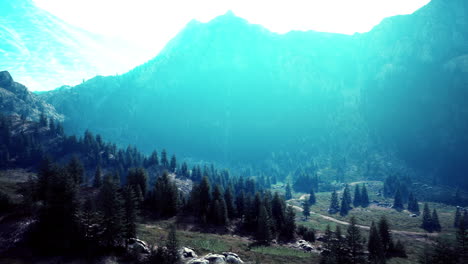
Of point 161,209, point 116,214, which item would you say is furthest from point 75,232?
point 161,209

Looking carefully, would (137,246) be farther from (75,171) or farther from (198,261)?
(75,171)

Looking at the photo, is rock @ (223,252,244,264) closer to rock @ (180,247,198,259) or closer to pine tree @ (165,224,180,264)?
rock @ (180,247,198,259)

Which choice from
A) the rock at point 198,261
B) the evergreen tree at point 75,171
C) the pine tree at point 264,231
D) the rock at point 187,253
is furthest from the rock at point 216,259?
the evergreen tree at point 75,171

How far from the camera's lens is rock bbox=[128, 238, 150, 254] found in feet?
171

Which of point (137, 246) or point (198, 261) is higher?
point (137, 246)

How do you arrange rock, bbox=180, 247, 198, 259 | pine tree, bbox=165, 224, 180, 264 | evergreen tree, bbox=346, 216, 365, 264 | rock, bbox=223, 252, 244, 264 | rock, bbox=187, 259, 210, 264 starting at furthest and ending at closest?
evergreen tree, bbox=346, 216, 365, 264
rock, bbox=180, 247, 198, 259
rock, bbox=223, 252, 244, 264
rock, bbox=187, 259, 210, 264
pine tree, bbox=165, 224, 180, 264

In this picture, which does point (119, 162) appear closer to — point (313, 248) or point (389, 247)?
point (313, 248)

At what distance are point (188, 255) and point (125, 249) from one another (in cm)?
1266

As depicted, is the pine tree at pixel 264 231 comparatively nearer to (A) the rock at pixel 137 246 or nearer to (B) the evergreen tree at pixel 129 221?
(A) the rock at pixel 137 246

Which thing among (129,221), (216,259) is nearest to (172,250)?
(216,259)

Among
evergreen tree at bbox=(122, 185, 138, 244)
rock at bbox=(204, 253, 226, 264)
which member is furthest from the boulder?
evergreen tree at bbox=(122, 185, 138, 244)

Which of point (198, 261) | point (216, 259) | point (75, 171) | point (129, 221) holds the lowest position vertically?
point (216, 259)

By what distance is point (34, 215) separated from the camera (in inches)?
2185

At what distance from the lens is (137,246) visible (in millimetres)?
52562
